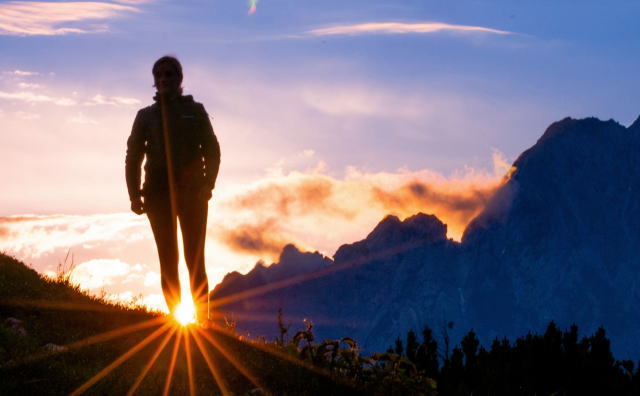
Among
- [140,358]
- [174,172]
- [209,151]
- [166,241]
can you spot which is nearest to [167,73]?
[209,151]

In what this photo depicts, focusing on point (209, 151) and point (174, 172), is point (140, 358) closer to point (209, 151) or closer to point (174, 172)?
point (174, 172)

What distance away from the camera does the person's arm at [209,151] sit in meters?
11.0

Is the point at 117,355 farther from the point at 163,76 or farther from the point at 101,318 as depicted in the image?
the point at 163,76

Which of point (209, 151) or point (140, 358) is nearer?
point (140, 358)

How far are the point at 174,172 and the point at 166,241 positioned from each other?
3.47 feet

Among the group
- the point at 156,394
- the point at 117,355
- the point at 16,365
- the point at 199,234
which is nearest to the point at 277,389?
the point at 156,394

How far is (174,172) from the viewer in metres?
10.8

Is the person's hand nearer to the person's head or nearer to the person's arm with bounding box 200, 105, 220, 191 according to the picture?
the person's arm with bounding box 200, 105, 220, 191

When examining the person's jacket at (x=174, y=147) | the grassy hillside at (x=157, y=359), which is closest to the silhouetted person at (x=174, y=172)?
the person's jacket at (x=174, y=147)

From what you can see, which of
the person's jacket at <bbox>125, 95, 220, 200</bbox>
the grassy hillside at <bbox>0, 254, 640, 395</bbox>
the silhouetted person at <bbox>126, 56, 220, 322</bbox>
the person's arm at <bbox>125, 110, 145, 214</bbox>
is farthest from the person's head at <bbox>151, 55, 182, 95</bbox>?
the grassy hillside at <bbox>0, 254, 640, 395</bbox>

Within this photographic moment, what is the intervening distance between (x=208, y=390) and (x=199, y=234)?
11.7 feet

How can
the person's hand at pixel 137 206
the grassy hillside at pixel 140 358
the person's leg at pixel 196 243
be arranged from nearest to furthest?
the grassy hillside at pixel 140 358 → the person's leg at pixel 196 243 → the person's hand at pixel 137 206

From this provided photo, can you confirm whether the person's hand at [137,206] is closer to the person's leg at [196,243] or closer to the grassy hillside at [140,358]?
the person's leg at [196,243]

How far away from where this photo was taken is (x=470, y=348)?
16.2m
